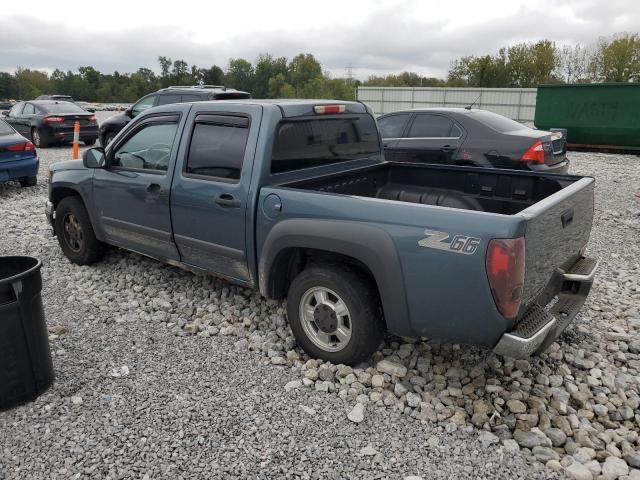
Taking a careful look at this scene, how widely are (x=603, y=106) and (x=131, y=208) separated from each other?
47.2 feet

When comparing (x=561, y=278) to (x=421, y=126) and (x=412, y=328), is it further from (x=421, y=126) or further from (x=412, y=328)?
(x=421, y=126)

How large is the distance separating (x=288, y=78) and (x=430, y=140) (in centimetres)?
9801

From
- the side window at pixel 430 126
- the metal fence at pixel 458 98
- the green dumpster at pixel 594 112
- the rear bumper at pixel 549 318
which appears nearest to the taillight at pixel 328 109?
the rear bumper at pixel 549 318

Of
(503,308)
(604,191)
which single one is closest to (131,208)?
(503,308)

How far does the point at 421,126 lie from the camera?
8.38 metres

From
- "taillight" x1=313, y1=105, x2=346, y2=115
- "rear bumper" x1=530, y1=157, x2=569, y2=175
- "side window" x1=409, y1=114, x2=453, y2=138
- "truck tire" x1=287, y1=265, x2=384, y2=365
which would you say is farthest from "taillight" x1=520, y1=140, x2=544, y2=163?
"truck tire" x1=287, y1=265, x2=384, y2=365

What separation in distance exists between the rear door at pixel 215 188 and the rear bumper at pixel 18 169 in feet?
21.8

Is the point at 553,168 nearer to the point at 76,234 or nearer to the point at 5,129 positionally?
the point at 76,234

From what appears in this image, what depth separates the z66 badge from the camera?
2.83m

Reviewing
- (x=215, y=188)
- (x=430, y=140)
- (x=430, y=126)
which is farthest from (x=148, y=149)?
(x=430, y=126)

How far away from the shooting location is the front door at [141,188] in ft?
15.0

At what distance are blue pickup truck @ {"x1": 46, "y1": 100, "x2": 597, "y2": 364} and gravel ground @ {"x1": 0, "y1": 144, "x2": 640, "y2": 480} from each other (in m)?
0.42

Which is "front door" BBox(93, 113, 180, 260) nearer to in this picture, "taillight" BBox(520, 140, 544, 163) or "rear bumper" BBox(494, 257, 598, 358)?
"rear bumper" BBox(494, 257, 598, 358)

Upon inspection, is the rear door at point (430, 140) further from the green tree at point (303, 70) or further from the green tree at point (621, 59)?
the green tree at point (303, 70)
